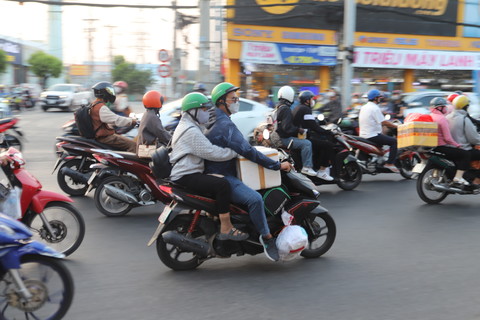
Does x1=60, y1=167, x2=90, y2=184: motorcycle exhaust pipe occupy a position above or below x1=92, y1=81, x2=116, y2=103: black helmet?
below

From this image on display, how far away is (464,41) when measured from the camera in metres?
25.2

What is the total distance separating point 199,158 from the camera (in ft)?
16.0

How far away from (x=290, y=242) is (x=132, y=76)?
2211 inches

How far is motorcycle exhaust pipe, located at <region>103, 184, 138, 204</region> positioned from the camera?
6961 millimetres

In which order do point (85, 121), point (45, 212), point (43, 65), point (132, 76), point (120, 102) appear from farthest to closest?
1. point (132, 76)
2. point (43, 65)
3. point (120, 102)
4. point (85, 121)
5. point (45, 212)

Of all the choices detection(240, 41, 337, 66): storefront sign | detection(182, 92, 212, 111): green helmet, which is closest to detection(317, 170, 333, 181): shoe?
detection(182, 92, 212, 111): green helmet

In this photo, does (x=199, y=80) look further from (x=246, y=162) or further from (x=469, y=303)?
(x=469, y=303)

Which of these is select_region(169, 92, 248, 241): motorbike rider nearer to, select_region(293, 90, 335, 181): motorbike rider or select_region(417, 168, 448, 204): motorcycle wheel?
select_region(293, 90, 335, 181): motorbike rider

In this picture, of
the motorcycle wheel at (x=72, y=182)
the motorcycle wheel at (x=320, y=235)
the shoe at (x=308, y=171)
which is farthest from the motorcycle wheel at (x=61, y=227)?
the shoe at (x=308, y=171)

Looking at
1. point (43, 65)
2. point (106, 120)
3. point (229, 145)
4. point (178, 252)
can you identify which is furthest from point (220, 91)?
point (43, 65)

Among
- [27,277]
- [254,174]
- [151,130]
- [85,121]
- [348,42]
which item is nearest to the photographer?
[27,277]

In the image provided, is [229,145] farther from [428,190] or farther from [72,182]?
[72,182]

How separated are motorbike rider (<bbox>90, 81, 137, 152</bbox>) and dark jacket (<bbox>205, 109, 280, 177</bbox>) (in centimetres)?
318

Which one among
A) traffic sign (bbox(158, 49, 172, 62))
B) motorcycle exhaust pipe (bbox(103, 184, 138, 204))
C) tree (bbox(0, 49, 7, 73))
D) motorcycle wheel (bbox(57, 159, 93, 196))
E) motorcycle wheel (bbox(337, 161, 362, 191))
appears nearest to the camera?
motorcycle exhaust pipe (bbox(103, 184, 138, 204))
